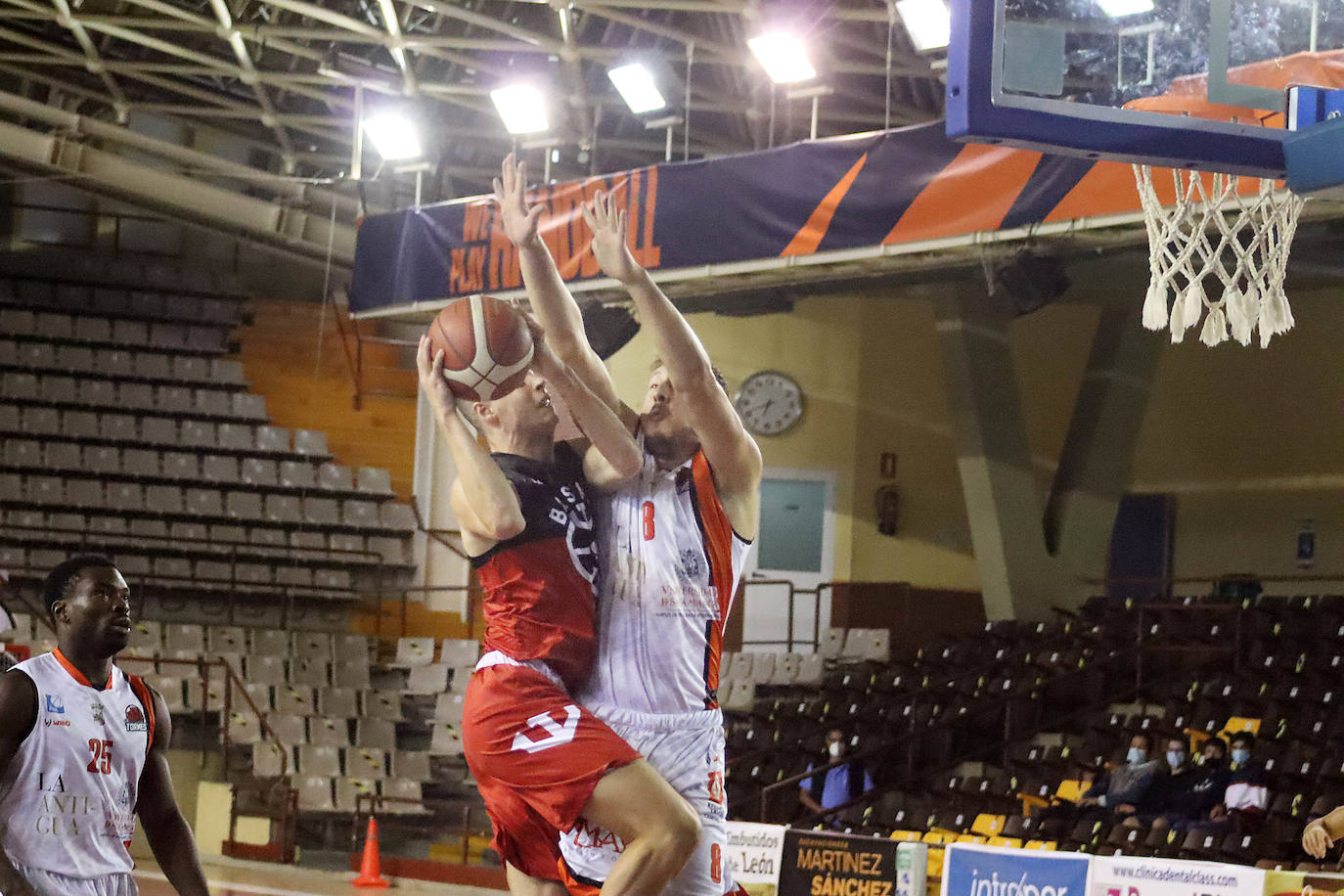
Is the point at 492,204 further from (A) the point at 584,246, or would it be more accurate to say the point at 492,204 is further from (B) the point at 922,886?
(B) the point at 922,886

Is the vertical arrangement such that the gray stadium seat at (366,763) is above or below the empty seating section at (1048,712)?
below

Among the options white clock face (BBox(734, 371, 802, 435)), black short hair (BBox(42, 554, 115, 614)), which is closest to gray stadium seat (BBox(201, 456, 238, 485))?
white clock face (BBox(734, 371, 802, 435))

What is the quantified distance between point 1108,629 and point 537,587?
11.6 meters

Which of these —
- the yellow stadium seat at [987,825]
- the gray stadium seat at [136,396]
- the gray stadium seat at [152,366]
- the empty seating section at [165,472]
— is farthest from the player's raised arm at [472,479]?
the gray stadium seat at [152,366]

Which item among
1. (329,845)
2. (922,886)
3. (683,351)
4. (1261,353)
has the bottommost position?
(329,845)

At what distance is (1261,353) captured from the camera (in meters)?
17.8

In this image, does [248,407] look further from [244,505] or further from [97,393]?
[97,393]

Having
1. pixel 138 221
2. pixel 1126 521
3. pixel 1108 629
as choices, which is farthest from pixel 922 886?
pixel 138 221

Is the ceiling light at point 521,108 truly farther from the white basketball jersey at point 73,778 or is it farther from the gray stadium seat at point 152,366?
the white basketball jersey at point 73,778

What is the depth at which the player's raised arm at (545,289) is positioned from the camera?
3.76m

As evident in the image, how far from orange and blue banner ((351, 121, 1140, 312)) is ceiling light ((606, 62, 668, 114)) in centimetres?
82

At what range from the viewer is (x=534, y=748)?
3.73 m

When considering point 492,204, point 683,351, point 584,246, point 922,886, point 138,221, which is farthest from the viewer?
point 138,221

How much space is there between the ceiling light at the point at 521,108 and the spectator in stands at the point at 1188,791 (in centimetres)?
755
